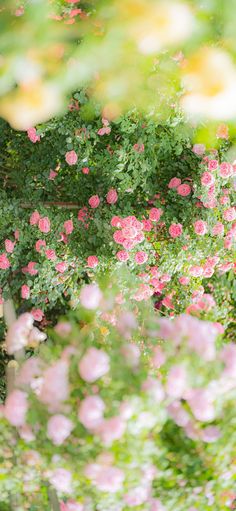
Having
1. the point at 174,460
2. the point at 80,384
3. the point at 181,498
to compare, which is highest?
the point at 80,384

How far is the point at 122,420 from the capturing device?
1.16m

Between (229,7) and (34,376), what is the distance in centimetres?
93

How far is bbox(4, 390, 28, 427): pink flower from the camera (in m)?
1.22

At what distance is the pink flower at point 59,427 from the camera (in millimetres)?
1169

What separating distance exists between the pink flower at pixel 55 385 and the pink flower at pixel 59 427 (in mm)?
36

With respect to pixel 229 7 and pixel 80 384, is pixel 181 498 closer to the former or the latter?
pixel 80 384

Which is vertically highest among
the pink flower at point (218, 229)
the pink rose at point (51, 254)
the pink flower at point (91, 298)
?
the pink rose at point (51, 254)

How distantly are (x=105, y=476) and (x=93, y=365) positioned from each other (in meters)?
0.24

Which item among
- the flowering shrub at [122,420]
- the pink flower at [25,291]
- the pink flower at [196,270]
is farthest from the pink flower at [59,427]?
the pink flower at [196,270]

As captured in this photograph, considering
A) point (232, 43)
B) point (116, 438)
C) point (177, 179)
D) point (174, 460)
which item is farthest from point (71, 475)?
point (177, 179)

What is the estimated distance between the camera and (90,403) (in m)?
1.16

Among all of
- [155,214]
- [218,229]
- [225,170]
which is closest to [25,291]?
[155,214]

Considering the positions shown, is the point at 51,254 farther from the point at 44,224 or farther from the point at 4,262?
the point at 4,262

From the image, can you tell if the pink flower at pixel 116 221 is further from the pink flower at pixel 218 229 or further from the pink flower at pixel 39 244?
the pink flower at pixel 218 229
